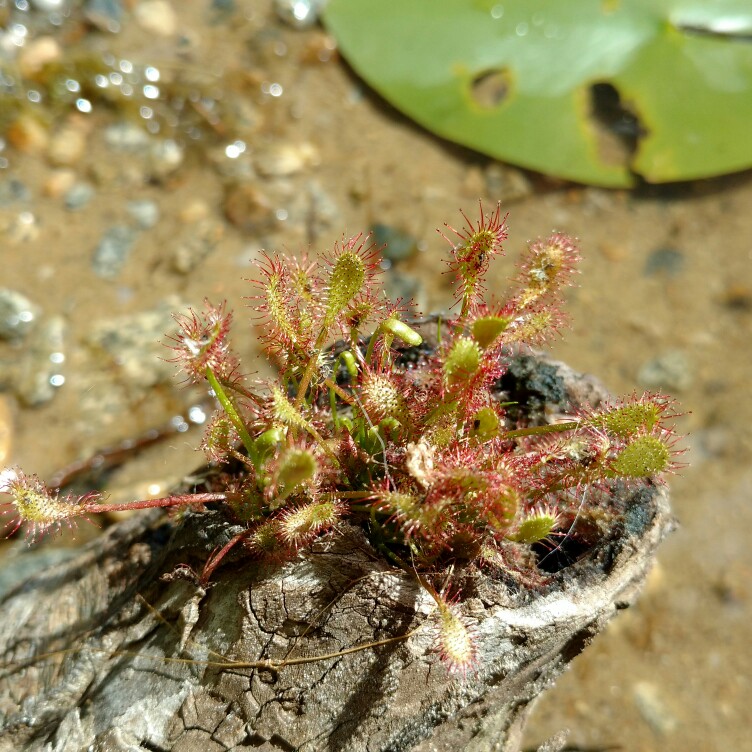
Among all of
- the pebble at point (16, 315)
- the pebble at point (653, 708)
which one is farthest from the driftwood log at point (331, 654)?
the pebble at point (16, 315)

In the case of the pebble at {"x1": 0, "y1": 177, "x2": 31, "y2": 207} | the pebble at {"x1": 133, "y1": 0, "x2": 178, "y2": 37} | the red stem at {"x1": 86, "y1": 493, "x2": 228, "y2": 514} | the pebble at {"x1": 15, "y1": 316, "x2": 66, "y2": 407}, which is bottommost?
the pebble at {"x1": 15, "y1": 316, "x2": 66, "y2": 407}

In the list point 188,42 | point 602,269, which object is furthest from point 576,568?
point 188,42

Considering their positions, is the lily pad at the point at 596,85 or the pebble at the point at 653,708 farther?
the lily pad at the point at 596,85

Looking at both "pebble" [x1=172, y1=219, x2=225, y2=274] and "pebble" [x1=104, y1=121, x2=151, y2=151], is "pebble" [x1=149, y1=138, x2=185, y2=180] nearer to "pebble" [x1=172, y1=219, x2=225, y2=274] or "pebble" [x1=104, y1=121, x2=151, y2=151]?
Result: "pebble" [x1=104, y1=121, x2=151, y2=151]

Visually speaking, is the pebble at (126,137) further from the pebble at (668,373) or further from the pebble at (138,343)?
the pebble at (668,373)

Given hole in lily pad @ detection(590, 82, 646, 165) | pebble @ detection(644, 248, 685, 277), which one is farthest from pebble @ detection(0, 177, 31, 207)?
pebble @ detection(644, 248, 685, 277)

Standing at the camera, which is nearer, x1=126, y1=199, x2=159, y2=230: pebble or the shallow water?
the shallow water
